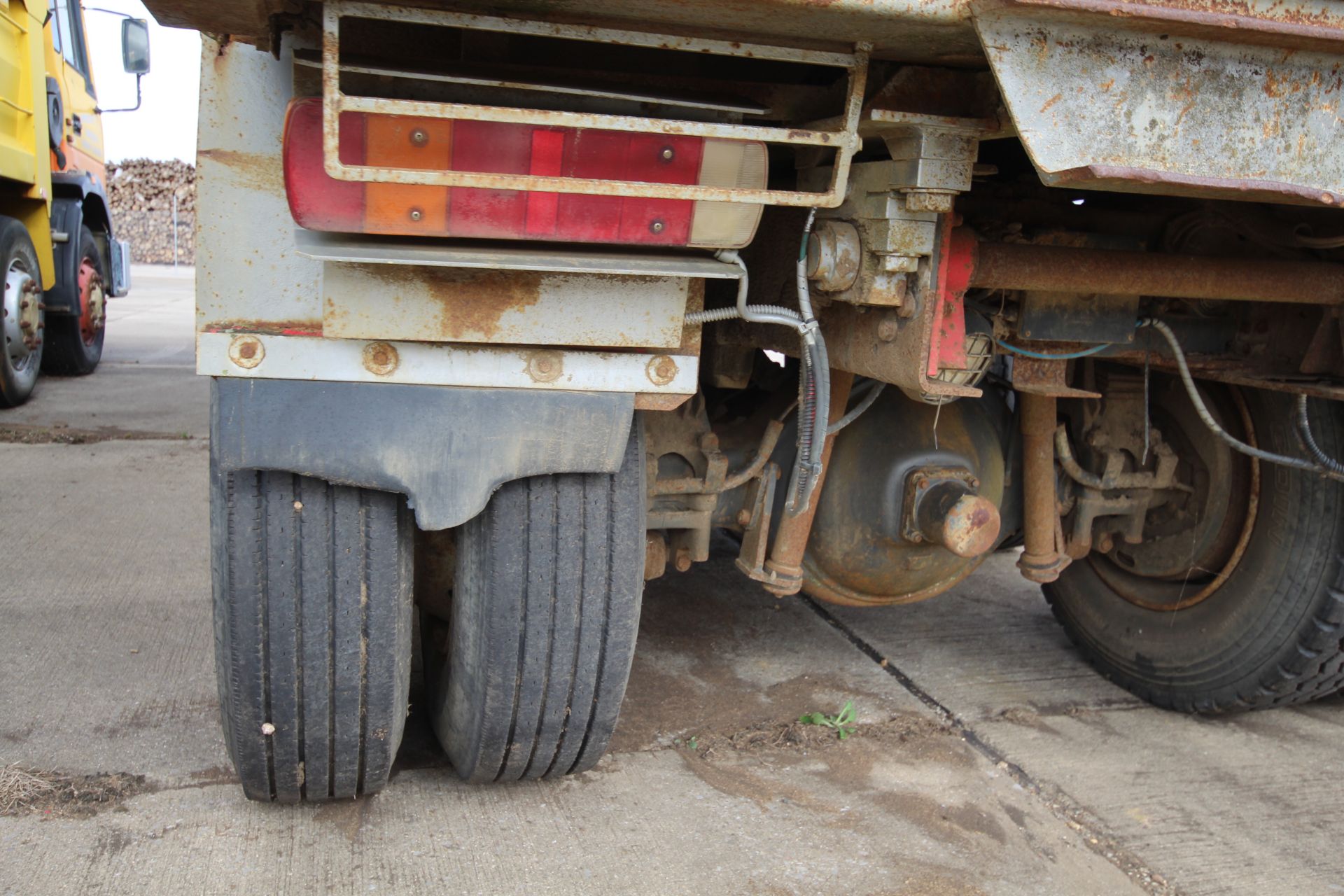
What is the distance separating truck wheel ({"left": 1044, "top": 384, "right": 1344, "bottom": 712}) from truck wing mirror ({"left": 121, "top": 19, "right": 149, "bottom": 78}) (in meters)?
5.29

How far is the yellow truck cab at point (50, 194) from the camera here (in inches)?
204

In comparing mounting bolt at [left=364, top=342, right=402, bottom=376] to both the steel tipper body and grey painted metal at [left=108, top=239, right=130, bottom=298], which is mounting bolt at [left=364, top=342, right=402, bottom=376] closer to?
the steel tipper body

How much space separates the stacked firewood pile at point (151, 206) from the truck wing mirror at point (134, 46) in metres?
19.0

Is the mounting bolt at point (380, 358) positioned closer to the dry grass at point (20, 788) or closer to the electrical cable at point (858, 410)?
the electrical cable at point (858, 410)

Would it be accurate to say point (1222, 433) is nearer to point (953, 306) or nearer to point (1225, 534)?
point (1225, 534)

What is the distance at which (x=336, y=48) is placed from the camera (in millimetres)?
1126

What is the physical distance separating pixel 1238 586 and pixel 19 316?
5.57 metres

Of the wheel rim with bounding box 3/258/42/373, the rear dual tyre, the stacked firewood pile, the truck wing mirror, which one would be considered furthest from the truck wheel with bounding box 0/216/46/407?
the stacked firewood pile

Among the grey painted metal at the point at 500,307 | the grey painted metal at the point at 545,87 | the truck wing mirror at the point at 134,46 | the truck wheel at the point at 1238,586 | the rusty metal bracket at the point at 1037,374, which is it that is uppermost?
the truck wing mirror at the point at 134,46

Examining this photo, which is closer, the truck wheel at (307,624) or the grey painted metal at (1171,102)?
the grey painted metal at (1171,102)

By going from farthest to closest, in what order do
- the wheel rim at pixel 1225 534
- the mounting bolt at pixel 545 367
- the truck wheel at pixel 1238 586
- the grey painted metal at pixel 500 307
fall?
the wheel rim at pixel 1225 534 → the truck wheel at pixel 1238 586 → the mounting bolt at pixel 545 367 → the grey painted metal at pixel 500 307

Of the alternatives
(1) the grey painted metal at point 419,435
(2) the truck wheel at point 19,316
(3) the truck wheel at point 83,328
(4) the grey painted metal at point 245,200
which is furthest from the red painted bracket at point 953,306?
(3) the truck wheel at point 83,328

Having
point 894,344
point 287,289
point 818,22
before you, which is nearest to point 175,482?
point 287,289

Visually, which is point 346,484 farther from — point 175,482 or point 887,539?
point 175,482
